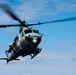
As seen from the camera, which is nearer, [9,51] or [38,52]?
[38,52]

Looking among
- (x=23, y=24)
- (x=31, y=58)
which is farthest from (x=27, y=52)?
(x=23, y=24)

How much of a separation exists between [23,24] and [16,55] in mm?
5218

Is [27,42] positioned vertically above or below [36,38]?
below

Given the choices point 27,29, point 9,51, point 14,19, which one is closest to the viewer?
point 14,19

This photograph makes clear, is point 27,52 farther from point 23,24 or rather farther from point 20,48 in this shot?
point 23,24

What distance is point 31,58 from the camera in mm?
45250

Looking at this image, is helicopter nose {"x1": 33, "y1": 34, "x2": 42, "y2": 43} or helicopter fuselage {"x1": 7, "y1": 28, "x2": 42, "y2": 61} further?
helicopter fuselage {"x1": 7, "y1": 28, "x2": 42, "y2": 61}

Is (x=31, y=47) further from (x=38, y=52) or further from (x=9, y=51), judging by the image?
(x=9, y=51)

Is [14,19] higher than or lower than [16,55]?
higher

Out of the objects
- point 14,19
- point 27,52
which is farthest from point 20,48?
point 14,19

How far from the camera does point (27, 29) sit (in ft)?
151

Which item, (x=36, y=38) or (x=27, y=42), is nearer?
(x=36, y=38)

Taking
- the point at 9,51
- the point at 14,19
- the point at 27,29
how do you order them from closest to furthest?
the point at 14,19, the point at 27,29, the point at 9,51

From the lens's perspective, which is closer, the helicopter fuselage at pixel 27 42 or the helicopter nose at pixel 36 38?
the helicopter nose at pixel 36 38
